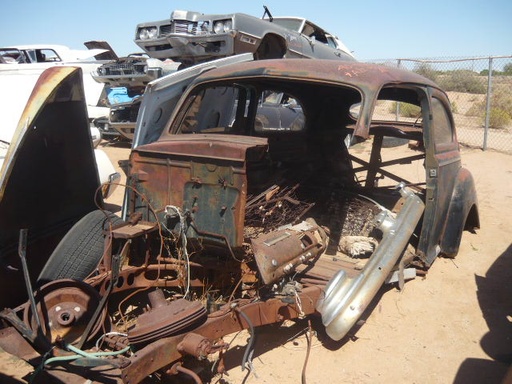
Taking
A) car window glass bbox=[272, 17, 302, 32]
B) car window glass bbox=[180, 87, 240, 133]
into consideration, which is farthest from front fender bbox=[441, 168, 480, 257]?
car window glass bbox=[272, 17, 302, 32]

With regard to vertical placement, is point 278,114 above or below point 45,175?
above

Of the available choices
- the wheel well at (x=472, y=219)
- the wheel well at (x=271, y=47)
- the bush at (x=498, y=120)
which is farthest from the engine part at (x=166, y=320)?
the bush at (x=498, y=120)

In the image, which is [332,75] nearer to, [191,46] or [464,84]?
[191,46]

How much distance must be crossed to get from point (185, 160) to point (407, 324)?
7.22 feet

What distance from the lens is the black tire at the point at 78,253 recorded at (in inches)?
126

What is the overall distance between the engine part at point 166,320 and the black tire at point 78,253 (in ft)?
2.99

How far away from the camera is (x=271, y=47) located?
831 centimetres

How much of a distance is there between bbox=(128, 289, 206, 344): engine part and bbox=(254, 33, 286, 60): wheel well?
6.03 meters

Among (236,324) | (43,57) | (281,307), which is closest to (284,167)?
(281,307)

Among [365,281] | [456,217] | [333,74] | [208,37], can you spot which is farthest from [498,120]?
[365,281]

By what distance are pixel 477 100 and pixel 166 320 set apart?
2293 cm

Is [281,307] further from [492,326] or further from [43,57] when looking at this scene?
[43,57]

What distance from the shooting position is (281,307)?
3064mm

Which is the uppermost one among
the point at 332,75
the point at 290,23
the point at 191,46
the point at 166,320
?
the point at 290,23
